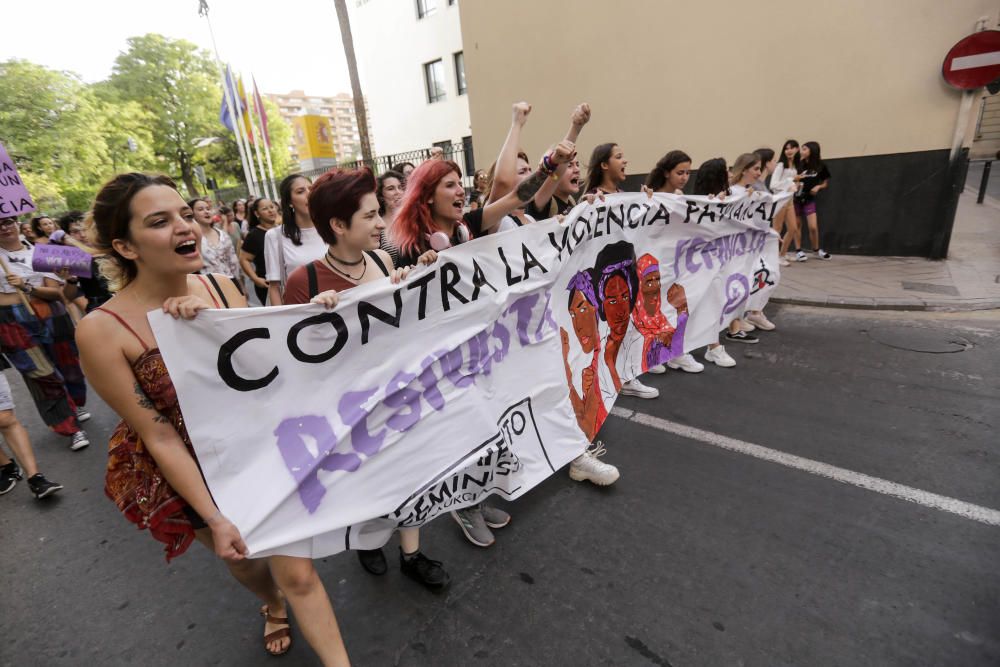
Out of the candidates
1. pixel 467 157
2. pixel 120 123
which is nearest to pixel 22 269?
pixel 467 157

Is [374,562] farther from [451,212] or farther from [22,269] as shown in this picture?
[22,269]

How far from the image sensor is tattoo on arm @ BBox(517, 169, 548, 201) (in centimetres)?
272

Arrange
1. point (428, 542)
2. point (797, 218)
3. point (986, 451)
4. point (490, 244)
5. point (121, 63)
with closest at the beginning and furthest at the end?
point (490, 244), point (428, 542), point (986, 451), point (797, 218), point (121, 63)

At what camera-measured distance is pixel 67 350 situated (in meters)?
4.36

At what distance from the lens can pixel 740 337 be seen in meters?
5.27

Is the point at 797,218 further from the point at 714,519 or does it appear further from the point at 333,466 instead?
the point at 333,466

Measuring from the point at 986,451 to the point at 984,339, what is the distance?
2.45 metres

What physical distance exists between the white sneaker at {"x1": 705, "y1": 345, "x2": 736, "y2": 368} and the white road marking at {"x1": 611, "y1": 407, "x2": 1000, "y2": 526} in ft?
4.03

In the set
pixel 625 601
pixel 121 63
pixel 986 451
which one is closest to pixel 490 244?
pixel 625 601

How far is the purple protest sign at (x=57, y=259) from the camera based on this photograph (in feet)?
12.6

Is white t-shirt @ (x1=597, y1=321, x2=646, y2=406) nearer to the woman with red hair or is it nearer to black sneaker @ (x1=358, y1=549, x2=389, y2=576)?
the woman with red hair

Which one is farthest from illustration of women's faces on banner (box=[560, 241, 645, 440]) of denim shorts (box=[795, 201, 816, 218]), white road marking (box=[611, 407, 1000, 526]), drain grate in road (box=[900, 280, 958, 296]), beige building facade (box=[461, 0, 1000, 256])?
beige building facade (box=[461, 0, 1000, 256])

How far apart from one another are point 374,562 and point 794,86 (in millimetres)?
9408

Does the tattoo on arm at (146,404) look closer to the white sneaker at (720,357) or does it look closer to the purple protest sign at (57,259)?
the purple protest sign at (57,259)
